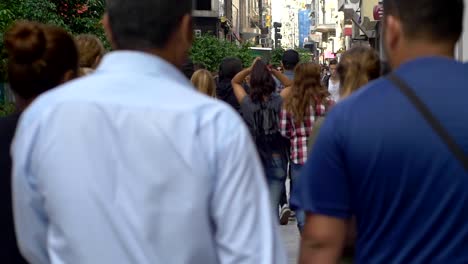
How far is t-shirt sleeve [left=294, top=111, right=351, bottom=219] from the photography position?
301 centimetres

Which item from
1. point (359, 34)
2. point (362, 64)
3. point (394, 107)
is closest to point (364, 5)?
point (359, 34)

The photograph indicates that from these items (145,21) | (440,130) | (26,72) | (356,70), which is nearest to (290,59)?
(356,70)

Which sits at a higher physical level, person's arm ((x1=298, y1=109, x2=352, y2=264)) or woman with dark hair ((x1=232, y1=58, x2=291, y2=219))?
person's arm ((x1=298, y1=109, x2=352, y2=264))

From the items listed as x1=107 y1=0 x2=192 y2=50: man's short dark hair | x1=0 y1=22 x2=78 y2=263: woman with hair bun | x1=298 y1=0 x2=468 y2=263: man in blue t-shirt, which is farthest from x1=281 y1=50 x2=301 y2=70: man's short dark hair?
x1=107 y1=0 x2=192 y2=50: man's short dark hair

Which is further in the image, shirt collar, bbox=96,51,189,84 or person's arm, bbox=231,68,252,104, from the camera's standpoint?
person's arm, bbox=231,68,252,104

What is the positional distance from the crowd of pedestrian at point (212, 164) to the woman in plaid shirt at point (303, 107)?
5.50 m

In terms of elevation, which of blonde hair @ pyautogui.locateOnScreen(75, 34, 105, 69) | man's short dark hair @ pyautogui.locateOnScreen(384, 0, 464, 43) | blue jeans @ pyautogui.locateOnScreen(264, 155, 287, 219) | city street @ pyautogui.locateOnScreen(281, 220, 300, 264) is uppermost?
man's short dark hair @ pyautogui.locateOnScreen(384, 0, 464, 43)

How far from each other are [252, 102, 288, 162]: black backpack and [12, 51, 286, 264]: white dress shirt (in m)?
6.72

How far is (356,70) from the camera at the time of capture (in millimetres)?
5301

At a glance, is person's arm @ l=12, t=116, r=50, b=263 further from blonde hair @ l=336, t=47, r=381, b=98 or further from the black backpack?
the black backpack

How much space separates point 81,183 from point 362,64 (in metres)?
2.83

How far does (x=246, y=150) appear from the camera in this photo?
2742 mm

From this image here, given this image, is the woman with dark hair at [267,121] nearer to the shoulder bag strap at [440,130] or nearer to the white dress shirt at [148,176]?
the shoulder bag strap at [440,130]

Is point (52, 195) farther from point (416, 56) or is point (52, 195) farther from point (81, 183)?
point (416, 56)
